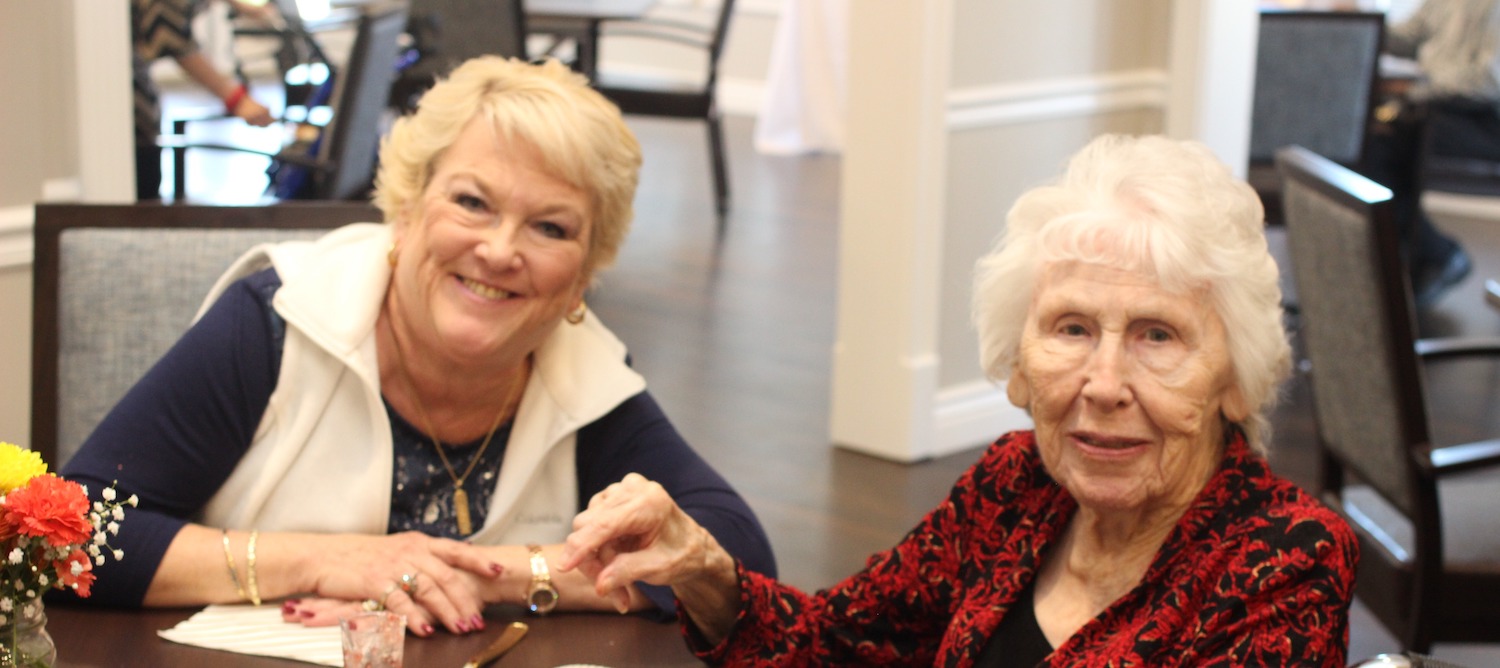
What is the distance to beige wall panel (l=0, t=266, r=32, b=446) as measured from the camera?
2693mm

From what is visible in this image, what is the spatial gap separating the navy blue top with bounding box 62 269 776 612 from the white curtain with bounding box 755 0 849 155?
23.8 feet

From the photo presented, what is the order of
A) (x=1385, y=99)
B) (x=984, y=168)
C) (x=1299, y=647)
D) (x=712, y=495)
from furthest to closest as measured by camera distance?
(x=1385, y=99) < (x=984, y=168) < (x=712, y=495) < (x=1299, y=647)

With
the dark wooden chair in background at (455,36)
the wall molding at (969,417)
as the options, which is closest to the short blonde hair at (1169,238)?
the wall molding at (969,417)

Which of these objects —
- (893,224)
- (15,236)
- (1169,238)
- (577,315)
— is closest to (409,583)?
(577,315)

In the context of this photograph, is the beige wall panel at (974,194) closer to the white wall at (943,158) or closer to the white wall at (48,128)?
the white wall at (943,158)

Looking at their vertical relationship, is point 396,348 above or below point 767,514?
above

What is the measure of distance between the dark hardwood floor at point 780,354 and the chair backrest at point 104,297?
1.71 ft

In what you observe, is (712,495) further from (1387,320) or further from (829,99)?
(829,99)

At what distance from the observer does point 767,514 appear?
3.89m

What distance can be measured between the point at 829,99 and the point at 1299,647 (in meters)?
7.99

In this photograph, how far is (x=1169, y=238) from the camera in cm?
148

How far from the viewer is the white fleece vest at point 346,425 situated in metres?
1.85

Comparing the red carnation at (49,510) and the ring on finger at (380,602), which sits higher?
the red carnation at (49,510)

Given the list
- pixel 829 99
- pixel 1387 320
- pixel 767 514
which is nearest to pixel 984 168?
pixel 767 514
